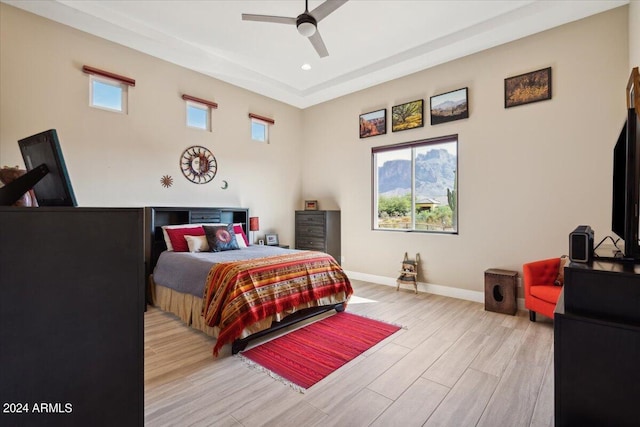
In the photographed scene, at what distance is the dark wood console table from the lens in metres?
1.24

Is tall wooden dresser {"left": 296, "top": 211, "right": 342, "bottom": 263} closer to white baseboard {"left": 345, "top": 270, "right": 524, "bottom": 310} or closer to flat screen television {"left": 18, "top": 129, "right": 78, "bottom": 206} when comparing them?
white baseboard {"left": 345, "top": 270, "right": 524, "bottom": 310}

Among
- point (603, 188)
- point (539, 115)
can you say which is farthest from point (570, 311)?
point (539, 115)

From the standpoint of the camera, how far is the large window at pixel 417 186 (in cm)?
437

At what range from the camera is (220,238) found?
403cm

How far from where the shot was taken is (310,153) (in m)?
6.16

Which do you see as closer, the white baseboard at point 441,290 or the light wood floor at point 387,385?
the light wood floor at point 387,385

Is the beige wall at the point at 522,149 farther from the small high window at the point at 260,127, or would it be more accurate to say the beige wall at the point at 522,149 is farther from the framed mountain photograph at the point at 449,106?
the small high window at the point at 260,127

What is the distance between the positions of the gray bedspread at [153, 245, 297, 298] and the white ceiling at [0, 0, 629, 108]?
280 cm

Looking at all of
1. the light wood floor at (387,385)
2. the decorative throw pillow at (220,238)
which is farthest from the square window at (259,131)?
the light wood floor at (387,385)

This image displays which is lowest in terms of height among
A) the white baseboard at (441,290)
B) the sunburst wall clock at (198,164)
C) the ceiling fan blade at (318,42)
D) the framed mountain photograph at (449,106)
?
the white baseboard at (441,290)

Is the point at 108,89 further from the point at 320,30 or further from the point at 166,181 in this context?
the point at 320,30

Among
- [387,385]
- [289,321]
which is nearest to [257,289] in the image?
[289,321]

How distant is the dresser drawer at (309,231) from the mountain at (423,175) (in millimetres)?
1278

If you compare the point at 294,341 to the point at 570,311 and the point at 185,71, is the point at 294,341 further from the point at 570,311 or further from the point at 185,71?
the point at 185,71
